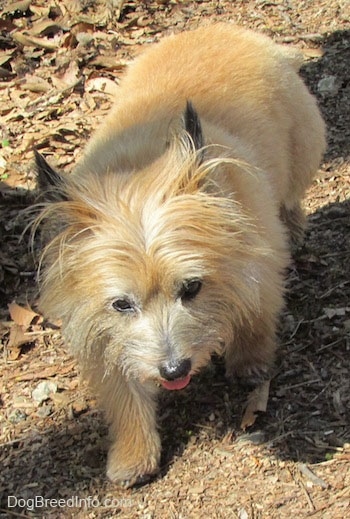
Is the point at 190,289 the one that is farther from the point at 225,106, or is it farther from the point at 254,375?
the point at 225,106

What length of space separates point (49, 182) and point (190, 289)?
0.78 meters

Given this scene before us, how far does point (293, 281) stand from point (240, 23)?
141 inches

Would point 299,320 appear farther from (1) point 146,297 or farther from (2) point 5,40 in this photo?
(2) point 5,40

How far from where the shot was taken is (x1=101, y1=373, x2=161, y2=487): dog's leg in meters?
→ 3.70

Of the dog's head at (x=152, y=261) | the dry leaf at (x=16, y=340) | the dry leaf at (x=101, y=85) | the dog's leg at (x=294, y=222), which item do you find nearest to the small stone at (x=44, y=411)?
the dry leaf at (x=16, y=340)

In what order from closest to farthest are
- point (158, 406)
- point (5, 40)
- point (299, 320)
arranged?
point (158, 406) → point (299, 320) → point (5, 40)

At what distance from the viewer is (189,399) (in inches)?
163

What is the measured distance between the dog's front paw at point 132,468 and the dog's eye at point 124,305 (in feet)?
2.98

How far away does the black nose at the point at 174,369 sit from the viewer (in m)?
3.10

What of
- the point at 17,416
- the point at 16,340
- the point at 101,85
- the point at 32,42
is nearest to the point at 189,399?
the point at 17,416

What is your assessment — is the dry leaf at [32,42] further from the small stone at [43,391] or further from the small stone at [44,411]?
the small stone at [44,411]

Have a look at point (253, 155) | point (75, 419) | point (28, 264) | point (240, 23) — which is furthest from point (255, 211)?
point (240, 23)

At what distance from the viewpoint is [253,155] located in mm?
4184

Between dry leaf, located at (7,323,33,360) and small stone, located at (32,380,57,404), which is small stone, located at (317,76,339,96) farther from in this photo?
small stone, located at (32,380,57,404)
